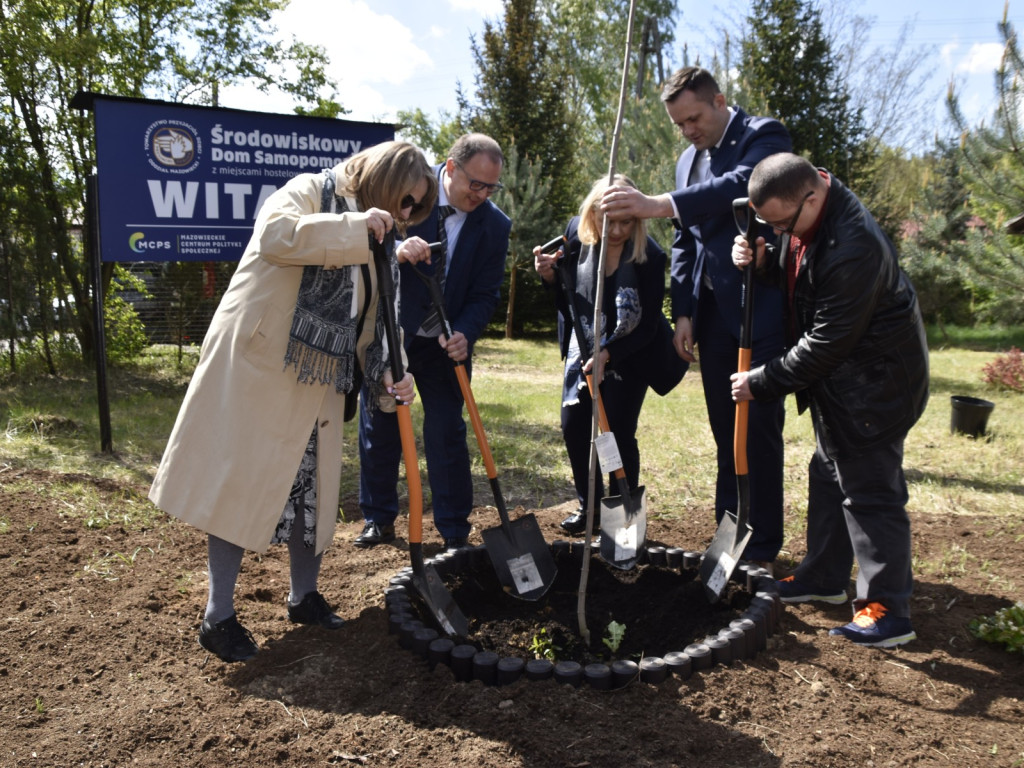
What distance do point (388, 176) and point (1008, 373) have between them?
10.4m

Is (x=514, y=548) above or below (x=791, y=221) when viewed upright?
below

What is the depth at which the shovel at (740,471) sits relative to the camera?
325cm

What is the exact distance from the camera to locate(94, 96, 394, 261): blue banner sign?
18.8 ft

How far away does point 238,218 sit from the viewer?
6238 millimetres

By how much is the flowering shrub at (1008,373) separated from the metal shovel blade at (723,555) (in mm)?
8917

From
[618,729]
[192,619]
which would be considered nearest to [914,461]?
[618,729]

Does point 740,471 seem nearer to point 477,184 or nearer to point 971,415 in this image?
point 477,184

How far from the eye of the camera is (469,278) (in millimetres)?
4180

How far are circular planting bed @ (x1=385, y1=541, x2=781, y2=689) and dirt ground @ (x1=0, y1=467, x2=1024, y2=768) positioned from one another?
2.6 inches

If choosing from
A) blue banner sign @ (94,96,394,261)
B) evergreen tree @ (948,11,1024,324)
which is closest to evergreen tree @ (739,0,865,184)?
evergreen tree @ (948,11,1024,324)

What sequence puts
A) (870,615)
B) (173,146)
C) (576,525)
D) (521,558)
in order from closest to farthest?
(870,615), (521,558), (576,525), (173,146)

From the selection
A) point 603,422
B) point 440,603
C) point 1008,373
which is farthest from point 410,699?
point 1008,373

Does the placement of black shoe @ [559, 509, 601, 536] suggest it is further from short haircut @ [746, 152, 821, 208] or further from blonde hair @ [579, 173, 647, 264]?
short haircut @ [746, 152, 821, 208]

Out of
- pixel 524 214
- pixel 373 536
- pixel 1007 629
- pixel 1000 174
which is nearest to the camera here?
pixel 1007 629
